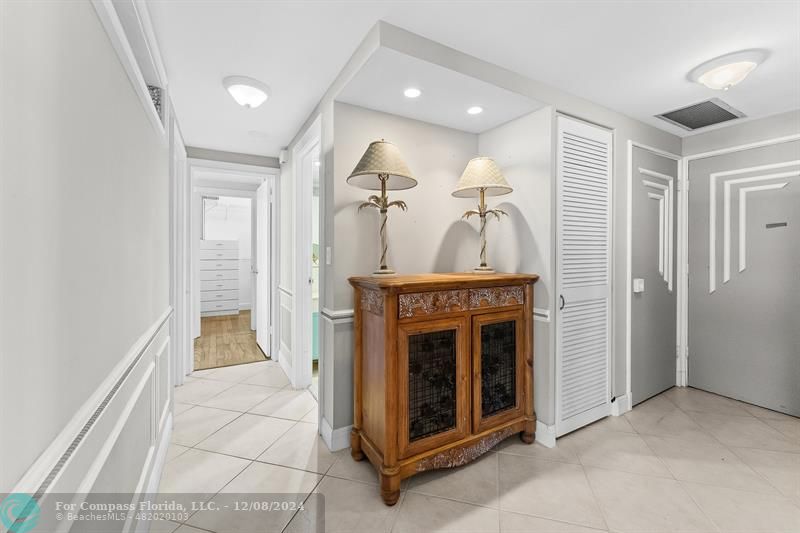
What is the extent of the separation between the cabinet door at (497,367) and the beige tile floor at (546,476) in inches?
10.9

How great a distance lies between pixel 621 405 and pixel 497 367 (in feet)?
4.40

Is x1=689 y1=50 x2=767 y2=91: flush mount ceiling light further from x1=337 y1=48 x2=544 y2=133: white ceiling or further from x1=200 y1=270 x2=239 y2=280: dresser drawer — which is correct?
x1=200 y1=270 x2=239 y2=280: dresser drawer

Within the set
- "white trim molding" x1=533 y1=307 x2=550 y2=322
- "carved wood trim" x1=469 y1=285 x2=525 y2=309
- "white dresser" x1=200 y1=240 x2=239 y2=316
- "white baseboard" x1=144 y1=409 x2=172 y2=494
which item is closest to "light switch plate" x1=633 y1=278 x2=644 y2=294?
"white trim molding" x1=533 y1=307 x2=550 y2=322

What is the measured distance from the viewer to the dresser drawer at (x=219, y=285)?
7.20m

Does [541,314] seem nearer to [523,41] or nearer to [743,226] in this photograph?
[523,41]

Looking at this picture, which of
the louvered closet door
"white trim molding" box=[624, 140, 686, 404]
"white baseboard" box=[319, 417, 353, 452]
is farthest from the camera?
"white trim molding" box=[624, 140, 686, 404]

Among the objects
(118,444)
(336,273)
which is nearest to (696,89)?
(336,273)

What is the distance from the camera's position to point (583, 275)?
246 cm

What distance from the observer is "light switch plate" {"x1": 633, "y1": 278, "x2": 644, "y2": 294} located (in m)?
2.82

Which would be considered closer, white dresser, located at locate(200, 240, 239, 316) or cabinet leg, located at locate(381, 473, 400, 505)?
cabinet leg, located at locate(381, 473, 400, 505)

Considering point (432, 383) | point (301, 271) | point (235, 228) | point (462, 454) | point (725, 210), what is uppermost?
point (235, 228)

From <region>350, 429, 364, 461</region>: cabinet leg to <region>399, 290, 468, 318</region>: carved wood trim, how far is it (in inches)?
34.5

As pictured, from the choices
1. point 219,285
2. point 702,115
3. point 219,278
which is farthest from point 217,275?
point 702,115

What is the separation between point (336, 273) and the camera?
7.19 ft
